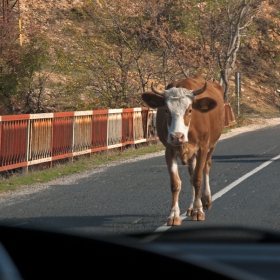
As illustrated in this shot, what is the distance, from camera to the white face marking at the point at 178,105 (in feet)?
30.0

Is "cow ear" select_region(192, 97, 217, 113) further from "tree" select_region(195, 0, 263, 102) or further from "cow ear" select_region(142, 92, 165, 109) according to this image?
"tree" select_region(195, 0, 263, 102)

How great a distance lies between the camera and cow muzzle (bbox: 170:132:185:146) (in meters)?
9.00

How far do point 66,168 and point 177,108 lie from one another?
886 centimetres

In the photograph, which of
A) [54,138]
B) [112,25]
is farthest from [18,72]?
[54,138]

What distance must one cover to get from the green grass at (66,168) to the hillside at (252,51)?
17378mm

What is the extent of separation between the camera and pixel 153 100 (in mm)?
9719

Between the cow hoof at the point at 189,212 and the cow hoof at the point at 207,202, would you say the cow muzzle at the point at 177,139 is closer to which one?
the cow hoof at the point at 189,212

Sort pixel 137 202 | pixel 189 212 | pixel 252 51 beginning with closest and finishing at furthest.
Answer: pixel 189 212 → pixel 137 202 → pixel 252 51

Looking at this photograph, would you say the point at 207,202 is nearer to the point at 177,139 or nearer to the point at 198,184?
the point at 198,184

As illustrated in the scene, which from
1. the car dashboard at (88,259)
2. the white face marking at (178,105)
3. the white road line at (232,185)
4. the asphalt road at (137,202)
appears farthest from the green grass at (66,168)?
the car dashboard at (88,259)

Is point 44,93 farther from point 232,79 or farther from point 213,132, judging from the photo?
point 213,132

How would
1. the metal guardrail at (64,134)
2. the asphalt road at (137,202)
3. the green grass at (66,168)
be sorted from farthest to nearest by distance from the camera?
the metal guardrail at (64,134), the green grass at (66,168), the asphalt road at (137,202)

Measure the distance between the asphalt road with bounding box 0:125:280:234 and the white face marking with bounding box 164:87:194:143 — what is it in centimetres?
117

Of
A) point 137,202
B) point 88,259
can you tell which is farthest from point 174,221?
point 88,259
